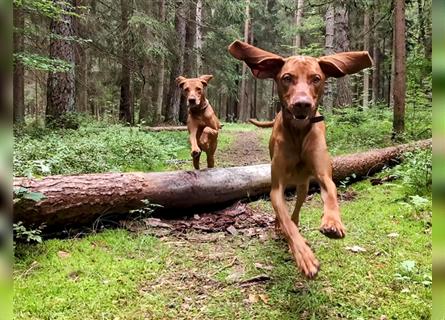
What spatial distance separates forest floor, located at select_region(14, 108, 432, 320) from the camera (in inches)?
143

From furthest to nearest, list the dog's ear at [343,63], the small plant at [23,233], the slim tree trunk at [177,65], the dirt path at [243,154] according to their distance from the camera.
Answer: the slim tree trunk at [177,65] < the dirt path at [243,154] < the small plant at [23,233] < the dog's ear at [343,63]

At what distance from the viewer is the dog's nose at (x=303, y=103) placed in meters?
3.49

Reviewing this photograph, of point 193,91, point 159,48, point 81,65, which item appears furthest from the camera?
point 81,65

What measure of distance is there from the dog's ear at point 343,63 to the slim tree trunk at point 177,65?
626 inches

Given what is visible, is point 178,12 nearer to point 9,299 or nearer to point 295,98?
point 295,98

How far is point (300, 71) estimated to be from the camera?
381 centimetres

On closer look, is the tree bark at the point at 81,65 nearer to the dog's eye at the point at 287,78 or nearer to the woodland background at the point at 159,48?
the woodland background at the point at 159,48

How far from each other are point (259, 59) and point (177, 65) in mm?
16222

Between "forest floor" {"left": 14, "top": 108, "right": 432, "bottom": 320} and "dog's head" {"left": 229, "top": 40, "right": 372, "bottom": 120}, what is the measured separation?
1.72 m

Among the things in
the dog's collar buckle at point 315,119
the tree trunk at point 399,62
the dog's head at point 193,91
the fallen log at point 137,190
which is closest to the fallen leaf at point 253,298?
the dog's collar buckle at point 315,119

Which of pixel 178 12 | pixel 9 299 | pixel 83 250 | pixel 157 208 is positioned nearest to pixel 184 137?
pixel 178 12

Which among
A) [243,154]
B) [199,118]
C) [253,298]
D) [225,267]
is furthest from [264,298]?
[243,154]

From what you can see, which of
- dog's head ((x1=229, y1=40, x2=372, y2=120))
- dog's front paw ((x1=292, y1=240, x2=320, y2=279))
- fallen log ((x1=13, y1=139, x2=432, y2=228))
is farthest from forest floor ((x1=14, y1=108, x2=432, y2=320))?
dog's head ((x1=229, y1=40, x2=372, y2=120))

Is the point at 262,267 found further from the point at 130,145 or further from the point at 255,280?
the point at 130,145
